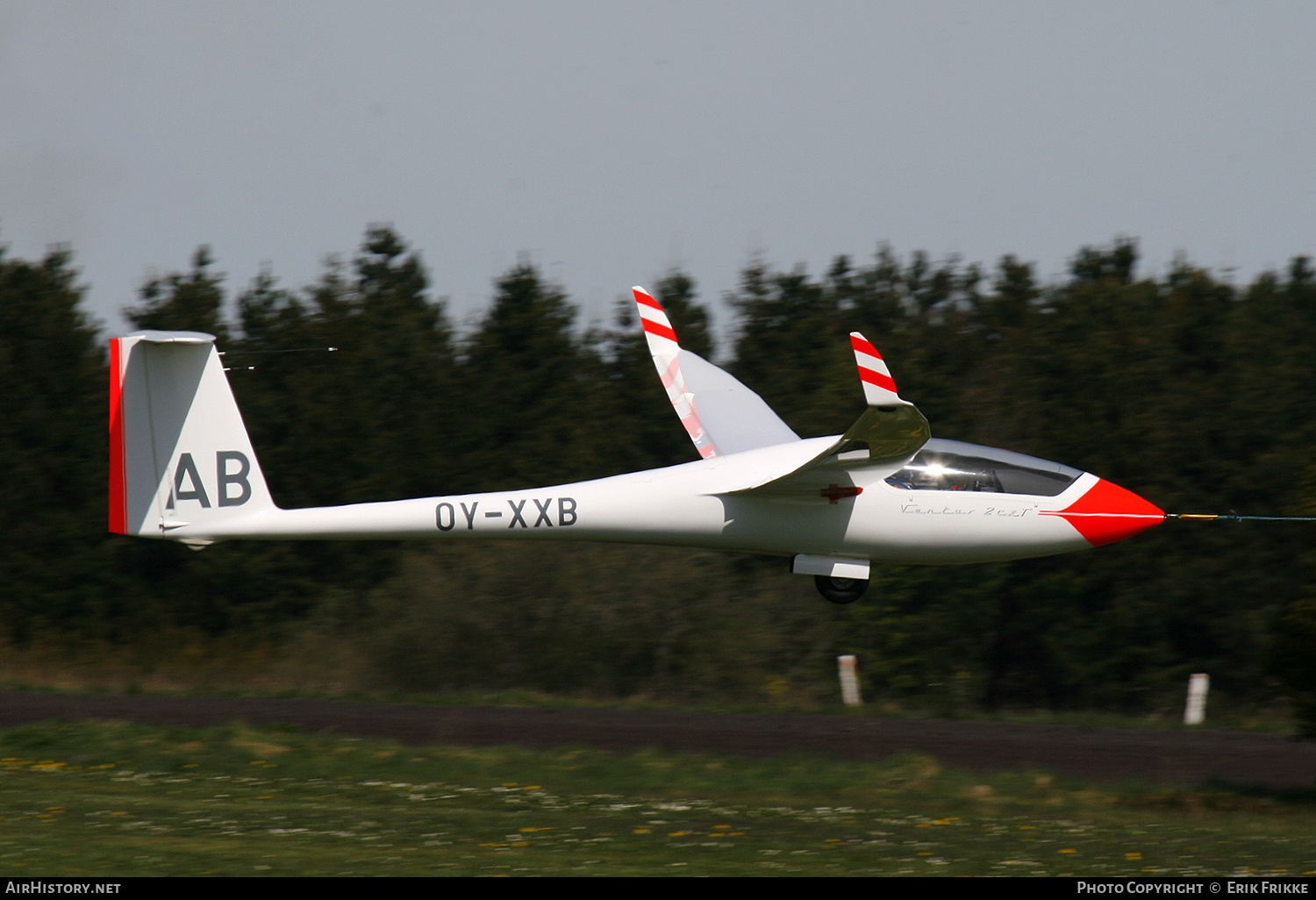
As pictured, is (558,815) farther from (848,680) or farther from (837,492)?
(848,680)

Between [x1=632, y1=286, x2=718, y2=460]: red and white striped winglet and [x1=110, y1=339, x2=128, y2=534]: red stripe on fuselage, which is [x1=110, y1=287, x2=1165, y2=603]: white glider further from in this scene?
[x1=632, y1=286, x2=718, y2=460]: red and white striped winglet

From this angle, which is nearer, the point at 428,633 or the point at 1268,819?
the point at 1268,819

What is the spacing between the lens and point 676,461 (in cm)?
3344

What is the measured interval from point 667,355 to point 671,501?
3636 mm

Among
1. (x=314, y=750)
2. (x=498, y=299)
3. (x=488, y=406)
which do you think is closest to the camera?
(x=314, y=750)

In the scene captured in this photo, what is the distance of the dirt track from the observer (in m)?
18.7

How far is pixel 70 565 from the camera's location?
32.2 meters

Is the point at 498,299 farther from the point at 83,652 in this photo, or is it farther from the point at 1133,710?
the point at 1133,710

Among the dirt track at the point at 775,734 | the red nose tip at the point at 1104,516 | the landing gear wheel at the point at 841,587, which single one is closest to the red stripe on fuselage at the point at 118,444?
the dirt track at the point at 775,734

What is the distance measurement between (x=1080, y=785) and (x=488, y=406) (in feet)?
72.3

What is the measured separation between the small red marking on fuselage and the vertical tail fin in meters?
6.19

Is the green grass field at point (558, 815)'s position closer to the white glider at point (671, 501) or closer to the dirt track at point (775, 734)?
the dirt track at point (775, 734)

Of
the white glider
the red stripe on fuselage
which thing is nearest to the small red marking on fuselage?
the white glider

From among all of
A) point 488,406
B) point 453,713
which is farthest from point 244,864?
point 488,406
